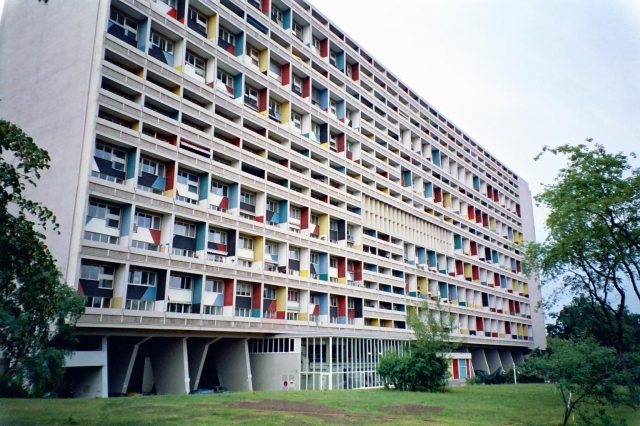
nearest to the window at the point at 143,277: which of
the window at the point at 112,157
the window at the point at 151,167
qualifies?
the window at the point at 112,157

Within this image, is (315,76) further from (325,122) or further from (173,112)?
(173,112)

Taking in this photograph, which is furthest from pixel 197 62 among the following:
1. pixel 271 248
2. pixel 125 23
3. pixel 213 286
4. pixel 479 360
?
pixel 479 360

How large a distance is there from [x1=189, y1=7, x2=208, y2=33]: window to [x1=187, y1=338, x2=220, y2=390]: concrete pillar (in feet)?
79.1

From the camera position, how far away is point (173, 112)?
37.0m

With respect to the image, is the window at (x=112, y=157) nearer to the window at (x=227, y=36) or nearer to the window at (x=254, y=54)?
the window at (x=227, y=36)

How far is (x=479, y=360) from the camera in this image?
75500 mm

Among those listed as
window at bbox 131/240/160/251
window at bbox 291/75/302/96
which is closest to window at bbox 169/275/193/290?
window at bbox 131/240/160/251

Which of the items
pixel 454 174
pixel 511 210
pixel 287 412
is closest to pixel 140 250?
pixel 287 412

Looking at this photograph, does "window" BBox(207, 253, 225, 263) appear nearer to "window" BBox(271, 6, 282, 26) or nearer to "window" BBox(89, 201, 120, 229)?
"window" BBox(89, 201, 120, 229)

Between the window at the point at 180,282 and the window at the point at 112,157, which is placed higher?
the window at the point at 112,157

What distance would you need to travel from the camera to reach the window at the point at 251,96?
43987mm

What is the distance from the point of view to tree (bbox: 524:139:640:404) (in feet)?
87.3

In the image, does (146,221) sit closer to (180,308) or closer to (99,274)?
(99,274)

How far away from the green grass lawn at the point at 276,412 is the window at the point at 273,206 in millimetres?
19901
